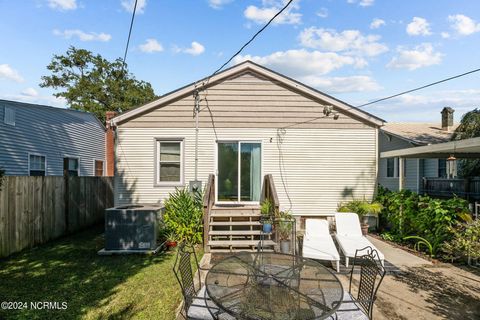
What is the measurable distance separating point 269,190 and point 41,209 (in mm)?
5889

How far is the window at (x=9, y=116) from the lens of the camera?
35.8ft

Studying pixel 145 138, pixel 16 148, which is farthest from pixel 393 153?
pixel 16 148

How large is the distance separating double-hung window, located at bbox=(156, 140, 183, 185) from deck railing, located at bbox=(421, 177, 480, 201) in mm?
7792

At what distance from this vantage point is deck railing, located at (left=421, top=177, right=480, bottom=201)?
345 inches

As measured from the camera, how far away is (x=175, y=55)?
11219 mm

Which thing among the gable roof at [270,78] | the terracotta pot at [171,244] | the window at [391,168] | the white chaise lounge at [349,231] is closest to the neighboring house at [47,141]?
the gable roof at [270,78]

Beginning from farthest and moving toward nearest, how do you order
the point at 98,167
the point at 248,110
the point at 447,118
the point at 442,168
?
1. the point at 98,167
2. the point at 447,118
3. the point at 442,168
4. the point at 248,110

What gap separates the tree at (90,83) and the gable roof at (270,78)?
25195mm

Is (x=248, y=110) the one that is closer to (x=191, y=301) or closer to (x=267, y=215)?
(x=267, y=215)

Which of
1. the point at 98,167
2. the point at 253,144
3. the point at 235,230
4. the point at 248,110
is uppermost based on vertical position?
the point at 248,110

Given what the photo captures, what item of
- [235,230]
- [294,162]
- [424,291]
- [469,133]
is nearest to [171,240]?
[235,230]

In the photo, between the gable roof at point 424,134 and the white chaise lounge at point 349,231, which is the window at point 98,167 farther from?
the gable roof at point 424,134

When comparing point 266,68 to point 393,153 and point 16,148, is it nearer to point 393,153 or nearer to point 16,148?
point 393,153

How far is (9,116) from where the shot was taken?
437 inches
